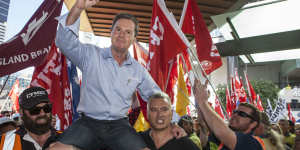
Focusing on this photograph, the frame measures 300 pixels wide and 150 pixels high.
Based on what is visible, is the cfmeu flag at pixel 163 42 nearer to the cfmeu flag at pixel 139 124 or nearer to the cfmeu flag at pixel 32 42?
the cfmeu flag at pixel 139 124

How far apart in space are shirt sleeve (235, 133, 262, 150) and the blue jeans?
1068mm

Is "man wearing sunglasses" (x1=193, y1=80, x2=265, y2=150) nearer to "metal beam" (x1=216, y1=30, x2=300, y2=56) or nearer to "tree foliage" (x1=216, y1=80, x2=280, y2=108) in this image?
"metal beam" (x1=216, y1=30, x2=300, y2=56)

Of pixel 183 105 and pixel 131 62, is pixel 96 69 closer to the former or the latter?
pixel 131 62

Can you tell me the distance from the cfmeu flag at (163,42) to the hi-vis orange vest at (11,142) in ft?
7.37

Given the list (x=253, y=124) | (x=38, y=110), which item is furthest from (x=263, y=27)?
(x=38, y=110)

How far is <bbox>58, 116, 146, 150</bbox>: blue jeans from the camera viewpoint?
7.29ft

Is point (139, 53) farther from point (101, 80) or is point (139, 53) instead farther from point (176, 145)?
point (101, 80)

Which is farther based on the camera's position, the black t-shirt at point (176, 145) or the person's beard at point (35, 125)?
the person's beard at point (35, 125)

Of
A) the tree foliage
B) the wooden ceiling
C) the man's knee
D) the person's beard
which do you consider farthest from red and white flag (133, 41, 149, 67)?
the tree foliage

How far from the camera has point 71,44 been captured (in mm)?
2299

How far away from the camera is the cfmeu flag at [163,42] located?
457cm

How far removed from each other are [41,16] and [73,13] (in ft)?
8.16

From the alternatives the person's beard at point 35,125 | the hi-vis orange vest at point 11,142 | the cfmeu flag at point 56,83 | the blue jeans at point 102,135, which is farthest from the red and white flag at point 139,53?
the blue jeans at point 102,135

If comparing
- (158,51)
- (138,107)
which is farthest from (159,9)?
(138,107)
